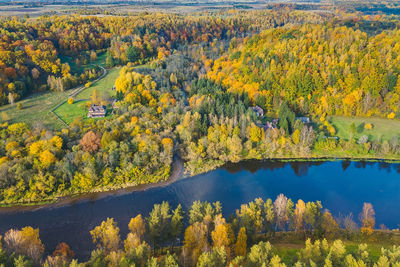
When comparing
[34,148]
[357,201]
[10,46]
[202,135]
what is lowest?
[357,201]

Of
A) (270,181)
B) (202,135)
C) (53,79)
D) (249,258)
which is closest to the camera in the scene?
(249,258)

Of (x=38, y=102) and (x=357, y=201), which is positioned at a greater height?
(x=38, y=102)

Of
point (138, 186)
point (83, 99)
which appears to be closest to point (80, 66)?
point (83, 99)

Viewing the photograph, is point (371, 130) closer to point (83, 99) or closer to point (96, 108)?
point (96, 108)

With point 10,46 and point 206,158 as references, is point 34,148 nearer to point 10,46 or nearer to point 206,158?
point 206,158

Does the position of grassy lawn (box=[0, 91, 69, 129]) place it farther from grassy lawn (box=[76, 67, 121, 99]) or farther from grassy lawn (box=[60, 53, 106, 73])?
grassy lawn (box=[60, 53, 106, 73])

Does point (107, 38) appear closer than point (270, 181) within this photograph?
No

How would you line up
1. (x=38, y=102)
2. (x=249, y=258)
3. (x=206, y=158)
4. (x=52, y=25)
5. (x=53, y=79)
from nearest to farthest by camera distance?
1. (x=249, y=258)
2. (x=206, y=158)
3. (x=38, y=102)
4. (x=53, y=79)
5. (x=52, y=25)

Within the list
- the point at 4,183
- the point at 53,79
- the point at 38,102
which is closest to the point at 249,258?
the point at 4,183
